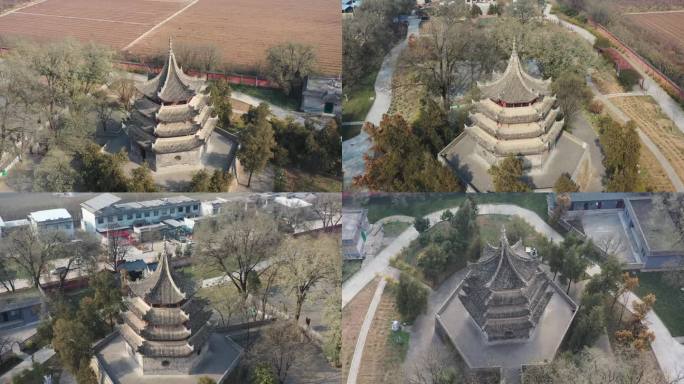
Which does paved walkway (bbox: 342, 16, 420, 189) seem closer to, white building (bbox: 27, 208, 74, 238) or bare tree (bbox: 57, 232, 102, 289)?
bare tree (bbox: 57, 232, 102, 289)

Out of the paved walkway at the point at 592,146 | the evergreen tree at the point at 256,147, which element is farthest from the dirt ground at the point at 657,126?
the evergreen tree at the point at 256,147

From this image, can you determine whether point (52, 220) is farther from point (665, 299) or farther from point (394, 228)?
point (665, 299)

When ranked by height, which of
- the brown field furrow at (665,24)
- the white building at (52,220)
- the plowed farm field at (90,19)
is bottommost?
the white building at (52,220)

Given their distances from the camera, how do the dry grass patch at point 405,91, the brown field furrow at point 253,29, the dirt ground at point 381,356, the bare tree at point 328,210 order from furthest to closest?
the brown field furrow at point 253,29, the dry grass patch at point 405,91, the bare tree at point 328,210, the dirt ground at point 381,356

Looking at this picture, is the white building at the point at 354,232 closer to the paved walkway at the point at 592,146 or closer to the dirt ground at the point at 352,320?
the dirt ground at the point at 352,320

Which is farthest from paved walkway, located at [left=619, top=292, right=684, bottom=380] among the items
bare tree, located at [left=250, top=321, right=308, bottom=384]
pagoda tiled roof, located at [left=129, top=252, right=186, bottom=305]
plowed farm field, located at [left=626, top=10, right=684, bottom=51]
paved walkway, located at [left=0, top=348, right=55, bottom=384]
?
paved walkway, located at [left=0, top=348, right=55, bottom=384]

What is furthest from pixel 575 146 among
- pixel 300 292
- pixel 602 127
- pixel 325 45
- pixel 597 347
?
pixel 325 45

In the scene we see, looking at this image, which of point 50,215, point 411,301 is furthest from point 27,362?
point 411,301
